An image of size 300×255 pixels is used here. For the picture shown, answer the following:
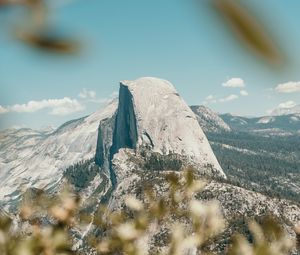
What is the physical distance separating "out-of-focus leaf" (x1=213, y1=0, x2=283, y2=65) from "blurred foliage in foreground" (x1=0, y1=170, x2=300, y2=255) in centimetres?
225

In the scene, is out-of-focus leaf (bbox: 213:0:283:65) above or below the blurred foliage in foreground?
above

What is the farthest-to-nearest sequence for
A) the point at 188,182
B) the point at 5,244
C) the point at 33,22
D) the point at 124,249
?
the point at 124,249, the point at 188,182, the point at 5,244, the point at 33,22

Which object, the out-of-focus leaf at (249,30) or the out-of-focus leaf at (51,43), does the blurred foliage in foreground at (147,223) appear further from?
the out-of-focus leaf at (249,30)

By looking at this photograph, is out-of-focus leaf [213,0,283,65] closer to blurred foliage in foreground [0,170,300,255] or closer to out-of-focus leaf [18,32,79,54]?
out-of-focus leaf [18,32,79,54]

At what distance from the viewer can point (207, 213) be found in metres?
3.53

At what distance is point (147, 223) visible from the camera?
356 cm

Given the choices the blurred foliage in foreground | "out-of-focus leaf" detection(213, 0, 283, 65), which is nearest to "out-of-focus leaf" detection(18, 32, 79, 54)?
"out-of-focus leaf" detection(213, 0, 283, 65)

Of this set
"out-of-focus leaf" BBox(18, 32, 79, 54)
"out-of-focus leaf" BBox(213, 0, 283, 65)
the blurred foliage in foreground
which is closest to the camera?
"out-of-focus leaf" BBox(213, 0, 283, 65)

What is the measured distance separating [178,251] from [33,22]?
9.35ft

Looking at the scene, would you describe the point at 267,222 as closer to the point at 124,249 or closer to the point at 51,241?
the point at 124,249

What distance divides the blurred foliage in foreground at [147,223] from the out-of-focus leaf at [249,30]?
7.38ft

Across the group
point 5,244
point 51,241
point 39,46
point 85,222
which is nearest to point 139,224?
point 85,222

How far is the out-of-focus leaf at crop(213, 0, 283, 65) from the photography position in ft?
2.71

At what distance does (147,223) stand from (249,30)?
9.45ft
